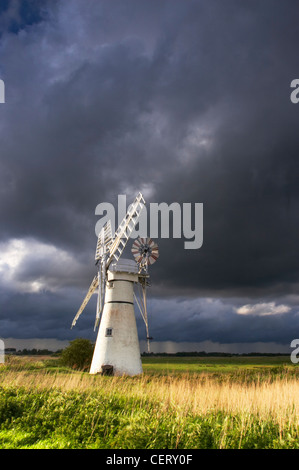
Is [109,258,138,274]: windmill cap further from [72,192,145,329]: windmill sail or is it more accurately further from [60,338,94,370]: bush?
[60,338,94,370]: bush

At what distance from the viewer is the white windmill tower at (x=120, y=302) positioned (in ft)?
103

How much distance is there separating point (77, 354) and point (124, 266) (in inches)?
525

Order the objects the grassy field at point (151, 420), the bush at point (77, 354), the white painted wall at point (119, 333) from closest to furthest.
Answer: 1. the grassy field at point (151, 420)
2. the white painted wall at point (119, 333)
3. the bush at point (77, 354)

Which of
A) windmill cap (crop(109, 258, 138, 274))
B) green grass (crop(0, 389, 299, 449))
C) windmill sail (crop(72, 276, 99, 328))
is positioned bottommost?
green grass (crop(0, 389, 299, 449))

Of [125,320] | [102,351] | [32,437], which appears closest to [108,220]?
[125,320]

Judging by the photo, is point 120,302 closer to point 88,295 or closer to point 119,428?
point 88,295

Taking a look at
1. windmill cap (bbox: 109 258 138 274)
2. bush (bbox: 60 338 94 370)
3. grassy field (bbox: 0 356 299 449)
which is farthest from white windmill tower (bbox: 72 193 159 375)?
grassy field (bbox: 0 356 299 449)

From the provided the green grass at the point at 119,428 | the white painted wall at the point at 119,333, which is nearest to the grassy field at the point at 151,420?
the green grass at the point at 119,428

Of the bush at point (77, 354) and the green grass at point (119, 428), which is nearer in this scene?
the green grass at point (119, 428)

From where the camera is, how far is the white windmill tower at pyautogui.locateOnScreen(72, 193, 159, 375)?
31406 mm

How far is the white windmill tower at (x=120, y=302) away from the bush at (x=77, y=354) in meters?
6.88

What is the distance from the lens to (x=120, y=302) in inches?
1286

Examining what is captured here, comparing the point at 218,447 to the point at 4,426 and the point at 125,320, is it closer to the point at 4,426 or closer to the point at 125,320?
the point at 4,426

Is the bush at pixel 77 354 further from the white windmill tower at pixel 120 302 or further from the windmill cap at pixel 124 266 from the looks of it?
the windmill cap at pixel 124 266
